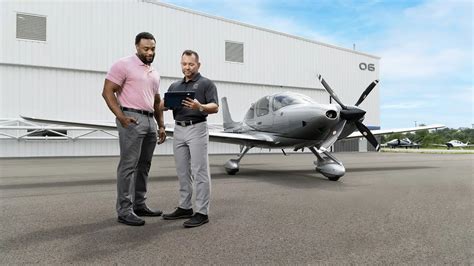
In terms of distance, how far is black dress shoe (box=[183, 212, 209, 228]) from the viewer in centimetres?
339

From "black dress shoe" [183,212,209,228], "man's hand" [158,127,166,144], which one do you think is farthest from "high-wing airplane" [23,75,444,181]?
"black dress shoe" [183,212,209,228]

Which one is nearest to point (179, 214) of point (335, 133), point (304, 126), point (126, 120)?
point (126, 120)

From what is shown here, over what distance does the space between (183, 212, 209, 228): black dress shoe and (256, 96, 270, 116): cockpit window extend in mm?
5833

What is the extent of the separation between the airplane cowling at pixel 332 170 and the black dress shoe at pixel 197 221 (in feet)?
14.9

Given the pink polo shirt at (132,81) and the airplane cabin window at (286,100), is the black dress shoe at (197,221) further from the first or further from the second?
the airplane cabin window at (286,100)

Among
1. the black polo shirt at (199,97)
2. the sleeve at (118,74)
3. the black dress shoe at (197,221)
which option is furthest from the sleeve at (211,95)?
the black dress shoe at (197,221)

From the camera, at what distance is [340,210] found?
4.22 meters

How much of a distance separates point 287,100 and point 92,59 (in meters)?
15.8

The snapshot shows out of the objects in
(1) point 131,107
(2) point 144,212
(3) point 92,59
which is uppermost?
(3) point 92,59

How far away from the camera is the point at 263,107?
30.5 ft

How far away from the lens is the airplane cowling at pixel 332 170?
732 centimetres

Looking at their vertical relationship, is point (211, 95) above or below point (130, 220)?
above

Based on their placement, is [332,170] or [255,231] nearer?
[255,231]

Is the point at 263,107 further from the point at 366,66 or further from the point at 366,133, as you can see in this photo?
the point at 366,66
